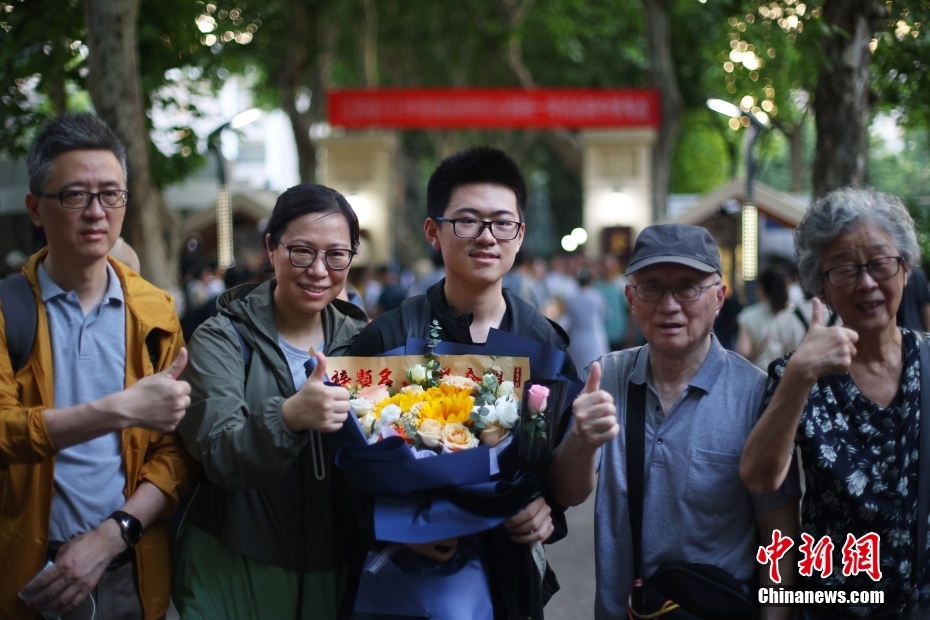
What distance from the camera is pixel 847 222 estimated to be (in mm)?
2756

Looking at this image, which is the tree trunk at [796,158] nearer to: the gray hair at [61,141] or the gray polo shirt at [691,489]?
the gray polo shirt at [691,489]

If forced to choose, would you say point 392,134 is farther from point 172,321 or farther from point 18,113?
point 172,321

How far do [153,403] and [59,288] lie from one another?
2.22ft

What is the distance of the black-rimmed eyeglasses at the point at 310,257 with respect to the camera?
9.85ft

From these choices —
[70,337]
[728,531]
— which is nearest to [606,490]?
[728,531]

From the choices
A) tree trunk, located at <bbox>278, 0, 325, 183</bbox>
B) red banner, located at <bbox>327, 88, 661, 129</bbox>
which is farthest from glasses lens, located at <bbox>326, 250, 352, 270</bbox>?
red banner, located at <bbox>327, 88, 661, 129</bbox>

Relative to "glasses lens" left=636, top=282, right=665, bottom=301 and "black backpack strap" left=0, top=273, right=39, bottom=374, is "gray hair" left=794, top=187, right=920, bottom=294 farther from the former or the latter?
"black backpack strap" left=0, top=273, right=39, bottom=374

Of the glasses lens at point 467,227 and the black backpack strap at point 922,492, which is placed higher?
the glasses lens at point 467,227

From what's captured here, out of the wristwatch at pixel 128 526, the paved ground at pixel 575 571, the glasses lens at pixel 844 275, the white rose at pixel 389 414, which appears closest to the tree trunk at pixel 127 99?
the paved ground at pixel 575 571

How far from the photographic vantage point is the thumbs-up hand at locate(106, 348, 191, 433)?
2.50 metres

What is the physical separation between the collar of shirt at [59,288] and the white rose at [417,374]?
3.30ft

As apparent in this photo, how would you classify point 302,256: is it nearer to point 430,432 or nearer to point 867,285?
point 430,432

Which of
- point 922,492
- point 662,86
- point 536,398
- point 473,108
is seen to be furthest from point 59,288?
point 473,108

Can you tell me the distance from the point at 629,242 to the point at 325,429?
21905mm
